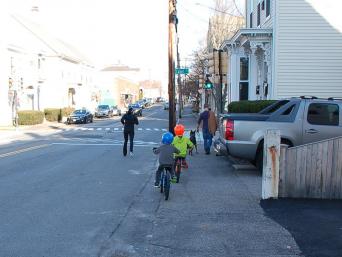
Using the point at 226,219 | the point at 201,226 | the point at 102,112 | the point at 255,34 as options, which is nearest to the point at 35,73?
the point at 102,112

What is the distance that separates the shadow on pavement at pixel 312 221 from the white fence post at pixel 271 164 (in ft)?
0.79

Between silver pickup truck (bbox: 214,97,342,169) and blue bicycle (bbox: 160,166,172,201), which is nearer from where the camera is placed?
blue bicycle (bbox: 160,166,172,201)

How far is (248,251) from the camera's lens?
20.3 ft

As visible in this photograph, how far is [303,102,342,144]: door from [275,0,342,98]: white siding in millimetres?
9578

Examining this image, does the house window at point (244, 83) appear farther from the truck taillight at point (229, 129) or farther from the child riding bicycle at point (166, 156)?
the child riding bicycle at point (166, 156)

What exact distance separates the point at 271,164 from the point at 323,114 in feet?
12.4

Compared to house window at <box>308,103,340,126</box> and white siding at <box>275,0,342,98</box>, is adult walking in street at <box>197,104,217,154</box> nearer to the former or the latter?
white siding at <box>275,0,342,98</box>

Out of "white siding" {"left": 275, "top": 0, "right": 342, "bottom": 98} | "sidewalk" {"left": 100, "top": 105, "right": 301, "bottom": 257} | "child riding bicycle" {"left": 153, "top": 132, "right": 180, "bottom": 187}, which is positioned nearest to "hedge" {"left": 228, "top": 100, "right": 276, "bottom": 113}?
"white siding" {"left": 275, "top": 0, "right": 342, "bottom": 98}

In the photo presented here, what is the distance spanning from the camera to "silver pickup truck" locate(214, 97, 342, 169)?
12250 mm

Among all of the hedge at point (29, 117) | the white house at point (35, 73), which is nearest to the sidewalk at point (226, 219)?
the white house at point (35, 73)

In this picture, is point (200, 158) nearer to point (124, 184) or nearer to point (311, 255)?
point (124, 184)

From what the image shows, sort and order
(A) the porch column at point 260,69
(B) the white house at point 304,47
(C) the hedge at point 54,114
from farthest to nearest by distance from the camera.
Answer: (C) the hedge at point 54,114
(A) the porch column at point 260,69
(B) the white house at point 304,47

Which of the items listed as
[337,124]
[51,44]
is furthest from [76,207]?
[51,44]

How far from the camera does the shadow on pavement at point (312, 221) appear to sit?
6.23 m
